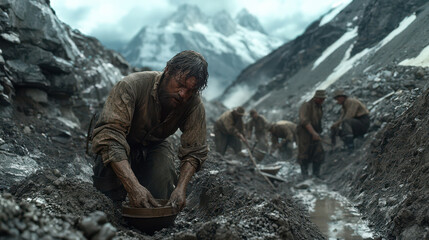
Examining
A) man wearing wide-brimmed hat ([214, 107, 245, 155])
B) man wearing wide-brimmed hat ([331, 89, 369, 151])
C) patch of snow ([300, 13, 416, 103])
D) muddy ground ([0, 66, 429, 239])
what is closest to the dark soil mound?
muddy ground ([0, 66, 429, 239])

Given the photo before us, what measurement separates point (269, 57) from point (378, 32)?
23.8 metres

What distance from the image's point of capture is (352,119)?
27.3 feet

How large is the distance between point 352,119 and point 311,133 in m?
1.11

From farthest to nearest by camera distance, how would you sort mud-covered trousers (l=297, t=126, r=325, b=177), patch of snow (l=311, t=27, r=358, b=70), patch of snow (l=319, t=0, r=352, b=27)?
patch of snow (l=319, t=0, r=352, b=27), patch of snow (l=311, t=27, r=358, b=70), mud-covered trousers (l=297, t=126, r=325, b=177)

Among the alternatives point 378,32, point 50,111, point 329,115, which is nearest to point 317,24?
point 378,32

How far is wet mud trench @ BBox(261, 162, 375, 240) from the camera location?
152 inches

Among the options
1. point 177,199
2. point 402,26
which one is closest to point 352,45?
point 402,26

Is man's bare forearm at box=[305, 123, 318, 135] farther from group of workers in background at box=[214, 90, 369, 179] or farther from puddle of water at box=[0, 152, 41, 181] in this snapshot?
puddle of water at box=[0, 152, 41, 181]

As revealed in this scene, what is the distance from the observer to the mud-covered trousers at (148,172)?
3.29 m

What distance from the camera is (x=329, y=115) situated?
1176cm

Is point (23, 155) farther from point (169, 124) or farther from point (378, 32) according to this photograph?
point (378, 32)

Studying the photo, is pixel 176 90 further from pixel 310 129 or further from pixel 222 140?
pixel 222 140

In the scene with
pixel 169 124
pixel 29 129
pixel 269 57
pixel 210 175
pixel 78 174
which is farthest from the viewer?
pixel 269 57

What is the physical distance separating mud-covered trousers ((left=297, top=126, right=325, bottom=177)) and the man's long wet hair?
18.2ft
